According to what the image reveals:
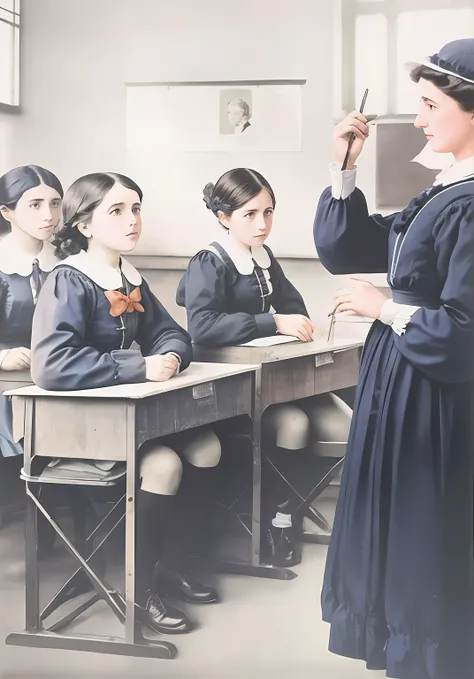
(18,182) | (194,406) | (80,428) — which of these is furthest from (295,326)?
(18,182)

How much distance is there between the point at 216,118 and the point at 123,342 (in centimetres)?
53

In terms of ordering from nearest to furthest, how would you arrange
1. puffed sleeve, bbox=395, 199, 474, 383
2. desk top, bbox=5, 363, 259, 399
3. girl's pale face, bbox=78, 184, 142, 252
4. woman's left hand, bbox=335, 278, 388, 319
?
puffed sleeve, bbox=395, 199, 474, 383, woman's left hand, bbox=335, 278, 388, 319, desk top, bbox=5, 363, 259, 399, girl's pale face, bbox=78, 184, 142, 252

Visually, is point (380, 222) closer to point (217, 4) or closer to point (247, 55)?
point (247, 55)

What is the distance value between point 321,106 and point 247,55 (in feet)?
0.67

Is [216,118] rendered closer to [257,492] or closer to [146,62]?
[146,62]

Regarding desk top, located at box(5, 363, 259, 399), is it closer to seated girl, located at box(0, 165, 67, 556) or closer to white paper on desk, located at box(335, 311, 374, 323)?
seated girl, located at box(0, 165, 67, 556)

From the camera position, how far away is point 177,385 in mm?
1741

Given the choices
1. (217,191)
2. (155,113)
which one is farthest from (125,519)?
(155,113)

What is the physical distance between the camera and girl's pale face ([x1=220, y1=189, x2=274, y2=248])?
1.80 metres

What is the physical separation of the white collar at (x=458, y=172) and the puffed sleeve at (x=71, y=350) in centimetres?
73

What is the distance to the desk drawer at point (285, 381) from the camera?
1.83 m

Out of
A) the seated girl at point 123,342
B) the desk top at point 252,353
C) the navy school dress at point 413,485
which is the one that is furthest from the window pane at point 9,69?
the navy school dress at point 413,485

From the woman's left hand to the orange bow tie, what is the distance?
45cm

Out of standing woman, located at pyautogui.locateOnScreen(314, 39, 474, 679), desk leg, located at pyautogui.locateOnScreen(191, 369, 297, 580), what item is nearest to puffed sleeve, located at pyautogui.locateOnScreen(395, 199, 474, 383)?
standing woman, located at pyautogui.locateOnScreen(314, 39, 474, 679)
